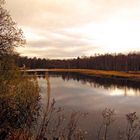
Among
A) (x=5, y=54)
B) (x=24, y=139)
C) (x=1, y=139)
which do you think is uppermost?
(x=5, y=54)

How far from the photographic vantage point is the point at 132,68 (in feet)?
372

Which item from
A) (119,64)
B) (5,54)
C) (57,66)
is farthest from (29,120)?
(57,66)

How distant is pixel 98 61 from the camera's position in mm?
140375

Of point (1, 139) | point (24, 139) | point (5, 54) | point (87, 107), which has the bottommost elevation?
point (87, 107)

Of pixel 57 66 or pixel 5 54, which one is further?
pixel 57 66

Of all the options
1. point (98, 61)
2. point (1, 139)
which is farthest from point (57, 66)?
point (1, 139)

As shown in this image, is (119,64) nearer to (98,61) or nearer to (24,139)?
(98,61)

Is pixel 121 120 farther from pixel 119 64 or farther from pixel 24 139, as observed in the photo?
pixel 119 64

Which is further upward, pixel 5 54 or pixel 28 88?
pixel 5 54

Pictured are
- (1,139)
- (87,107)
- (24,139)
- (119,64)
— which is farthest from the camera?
(119,64)

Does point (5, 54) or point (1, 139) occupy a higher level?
point (5, 54)

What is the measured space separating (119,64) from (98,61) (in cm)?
1891

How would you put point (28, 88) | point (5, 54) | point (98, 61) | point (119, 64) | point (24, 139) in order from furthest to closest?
1. point (98, 61)
2. point (119, 64)
3. point (5, 54)
4. point (28, 88)
5. point (24, 139)

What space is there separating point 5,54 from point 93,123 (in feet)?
28.0
